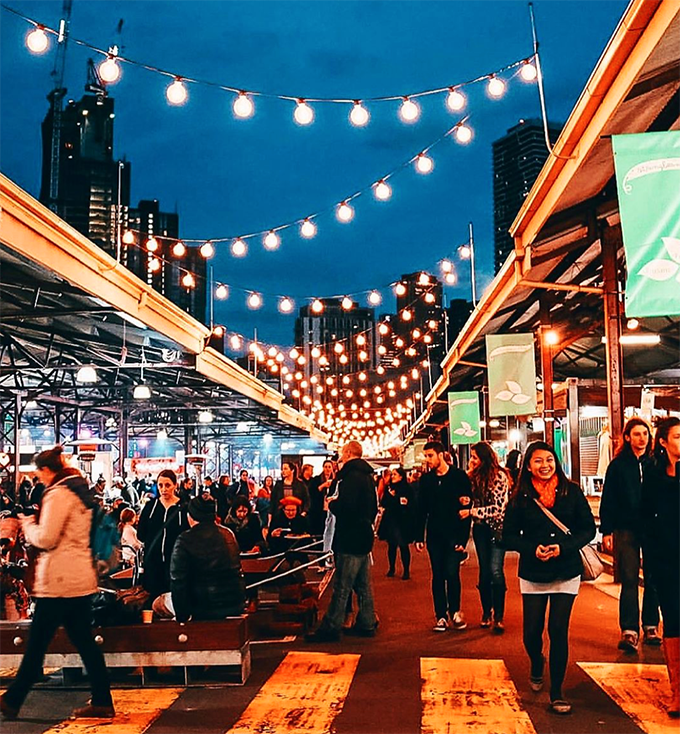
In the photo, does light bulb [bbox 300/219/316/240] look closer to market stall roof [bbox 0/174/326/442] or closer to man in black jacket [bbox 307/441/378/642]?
market stall roof [bbox 0/174/326/442]

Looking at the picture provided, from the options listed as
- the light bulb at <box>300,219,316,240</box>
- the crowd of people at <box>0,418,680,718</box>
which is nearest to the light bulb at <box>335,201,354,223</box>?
the light bulb at <box>300,219,316,240</box>

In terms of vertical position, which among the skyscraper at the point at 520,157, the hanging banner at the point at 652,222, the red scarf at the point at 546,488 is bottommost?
the red scarf at the point at 546,488

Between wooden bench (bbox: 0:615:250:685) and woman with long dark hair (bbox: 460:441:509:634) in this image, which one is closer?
wooden bench (bbox: 0:615:250:685)

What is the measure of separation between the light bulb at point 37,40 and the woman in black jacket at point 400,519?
880 centimetres

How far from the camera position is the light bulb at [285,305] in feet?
75.8

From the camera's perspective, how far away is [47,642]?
6.21 meters

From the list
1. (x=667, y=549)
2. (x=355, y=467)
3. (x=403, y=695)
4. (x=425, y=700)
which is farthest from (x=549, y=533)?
(x=355, y=467)

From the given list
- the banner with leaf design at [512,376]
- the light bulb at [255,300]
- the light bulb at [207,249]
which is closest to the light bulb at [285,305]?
the light bulb at [255,300]

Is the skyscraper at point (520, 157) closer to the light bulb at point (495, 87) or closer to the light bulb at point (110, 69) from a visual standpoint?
the light bulb at point (495, 87)

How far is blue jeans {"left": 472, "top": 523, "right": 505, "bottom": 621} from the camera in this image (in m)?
9.31

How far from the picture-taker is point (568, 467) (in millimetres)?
19406

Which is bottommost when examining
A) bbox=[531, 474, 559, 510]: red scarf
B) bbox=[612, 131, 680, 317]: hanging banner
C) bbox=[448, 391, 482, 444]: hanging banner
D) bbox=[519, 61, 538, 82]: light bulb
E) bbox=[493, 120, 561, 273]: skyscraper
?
bbox=[531, 474, 559, 510]: red scarf

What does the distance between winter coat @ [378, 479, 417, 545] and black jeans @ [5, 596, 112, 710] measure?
28.3ft

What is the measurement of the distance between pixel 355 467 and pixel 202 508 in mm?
2628
